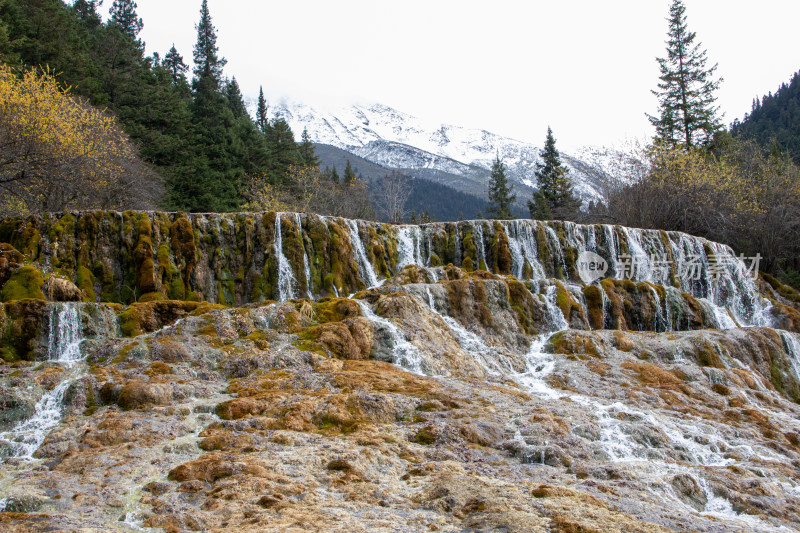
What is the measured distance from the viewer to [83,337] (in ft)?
42.5

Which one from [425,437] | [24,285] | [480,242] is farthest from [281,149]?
[425,437]

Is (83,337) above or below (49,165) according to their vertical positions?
below

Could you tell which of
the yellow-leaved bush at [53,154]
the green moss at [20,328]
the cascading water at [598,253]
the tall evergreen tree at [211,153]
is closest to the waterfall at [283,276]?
the cascading water at [598,253]

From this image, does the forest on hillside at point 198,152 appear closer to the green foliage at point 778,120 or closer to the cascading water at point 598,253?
the cascading water at point 598,253

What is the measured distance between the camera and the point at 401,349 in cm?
1422

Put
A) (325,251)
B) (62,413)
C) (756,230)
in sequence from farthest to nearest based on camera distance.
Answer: (756,230), (325,251), (62,413)

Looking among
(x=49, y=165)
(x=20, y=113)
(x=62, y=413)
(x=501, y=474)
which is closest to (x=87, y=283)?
(x=49, y=165)

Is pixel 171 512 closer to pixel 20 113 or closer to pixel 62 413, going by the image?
pixel 62 413

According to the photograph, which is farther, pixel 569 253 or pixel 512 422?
pixel 569 253

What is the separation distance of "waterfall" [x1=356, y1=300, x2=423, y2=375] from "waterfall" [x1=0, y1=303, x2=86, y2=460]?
289 inches

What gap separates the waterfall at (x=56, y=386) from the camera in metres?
8.18

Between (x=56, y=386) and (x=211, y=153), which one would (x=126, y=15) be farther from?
(x=56, y=386)

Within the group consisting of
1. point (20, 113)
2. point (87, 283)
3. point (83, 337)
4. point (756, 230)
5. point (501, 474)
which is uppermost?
point (20, 113)

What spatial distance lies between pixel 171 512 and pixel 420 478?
3.09 meters
